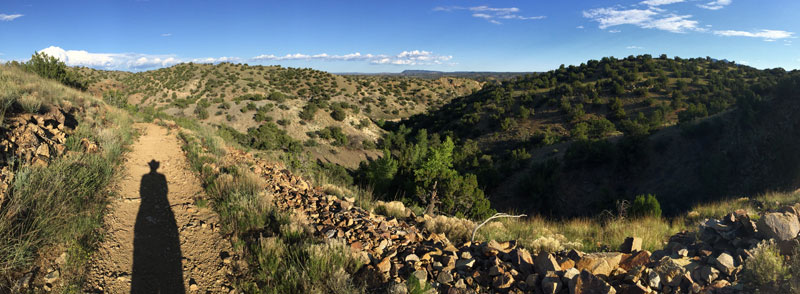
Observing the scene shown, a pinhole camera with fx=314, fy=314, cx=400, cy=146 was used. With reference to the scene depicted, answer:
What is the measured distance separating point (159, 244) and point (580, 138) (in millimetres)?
29694

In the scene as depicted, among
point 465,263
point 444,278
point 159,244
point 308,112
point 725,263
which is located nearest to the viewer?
point 725,263

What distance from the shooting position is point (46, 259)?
146 inches

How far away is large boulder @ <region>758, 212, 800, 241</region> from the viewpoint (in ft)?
12.4

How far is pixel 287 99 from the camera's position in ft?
129

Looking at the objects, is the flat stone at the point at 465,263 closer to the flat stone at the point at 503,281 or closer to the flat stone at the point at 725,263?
the flat stone at the point at 503,281

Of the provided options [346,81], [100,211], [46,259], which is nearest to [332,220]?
[46,259]

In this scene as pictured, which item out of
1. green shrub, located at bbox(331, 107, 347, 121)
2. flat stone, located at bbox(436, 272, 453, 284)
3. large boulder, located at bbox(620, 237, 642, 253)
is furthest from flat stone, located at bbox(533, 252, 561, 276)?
green shrub, located at bbox(331, 107, 347, 121)

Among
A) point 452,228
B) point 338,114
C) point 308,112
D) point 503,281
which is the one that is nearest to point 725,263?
point 503,281

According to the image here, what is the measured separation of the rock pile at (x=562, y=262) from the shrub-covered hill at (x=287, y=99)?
2299cm

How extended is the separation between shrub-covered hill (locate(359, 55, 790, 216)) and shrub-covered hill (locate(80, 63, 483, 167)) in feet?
19.1

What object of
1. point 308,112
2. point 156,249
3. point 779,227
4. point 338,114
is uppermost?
point 779,227

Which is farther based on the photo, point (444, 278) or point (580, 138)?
point (580, 138)

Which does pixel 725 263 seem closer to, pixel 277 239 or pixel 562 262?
pixel 562 262

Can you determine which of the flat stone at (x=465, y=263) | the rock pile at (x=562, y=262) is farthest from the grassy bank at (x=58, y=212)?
the flat stone at (x=465, y=263)
